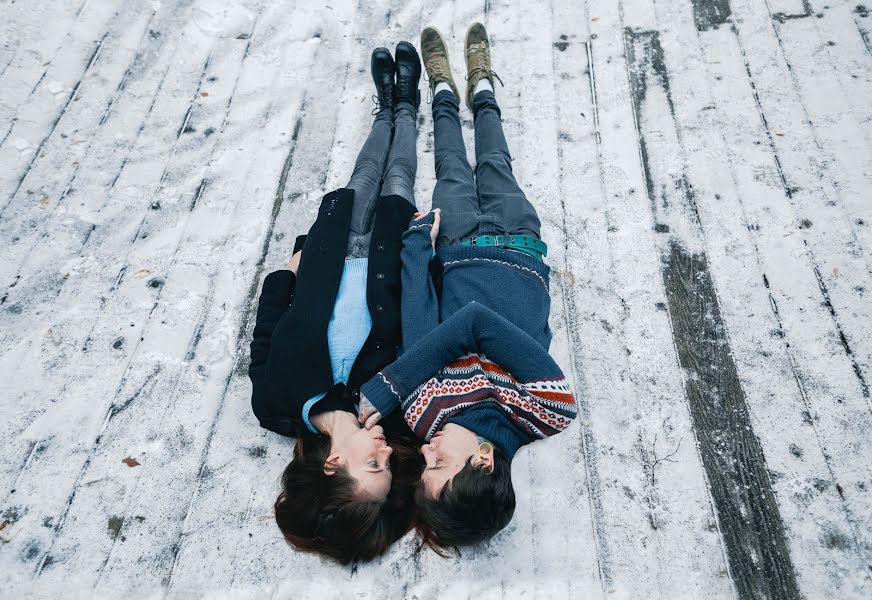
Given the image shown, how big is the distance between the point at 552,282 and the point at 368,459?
0.94m

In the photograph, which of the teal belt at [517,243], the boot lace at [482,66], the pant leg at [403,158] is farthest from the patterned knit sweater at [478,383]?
the boot lace at [482,66]

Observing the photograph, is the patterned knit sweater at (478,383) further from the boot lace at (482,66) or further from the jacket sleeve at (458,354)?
the boot lace at (482,66)

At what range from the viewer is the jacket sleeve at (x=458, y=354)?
70.6 inches

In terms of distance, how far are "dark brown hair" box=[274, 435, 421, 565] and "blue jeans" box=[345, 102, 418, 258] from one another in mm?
749

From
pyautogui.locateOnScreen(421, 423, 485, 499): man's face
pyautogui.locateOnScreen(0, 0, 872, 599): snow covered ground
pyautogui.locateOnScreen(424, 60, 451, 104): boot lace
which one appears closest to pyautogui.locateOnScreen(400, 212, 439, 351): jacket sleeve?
pyautogui.locateOnScreen(421, 423, 485, 499): man's face

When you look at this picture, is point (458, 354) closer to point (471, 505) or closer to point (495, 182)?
point (471, 505)

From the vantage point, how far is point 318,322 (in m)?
1.93

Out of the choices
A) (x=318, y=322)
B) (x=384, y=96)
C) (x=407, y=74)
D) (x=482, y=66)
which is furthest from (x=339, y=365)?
(x=482, y=66)

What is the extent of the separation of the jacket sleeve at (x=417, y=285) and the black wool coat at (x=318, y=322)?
40 millimetres

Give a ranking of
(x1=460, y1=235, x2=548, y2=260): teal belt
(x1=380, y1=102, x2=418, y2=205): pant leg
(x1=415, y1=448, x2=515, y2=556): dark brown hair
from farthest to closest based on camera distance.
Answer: (x1=380, y1=102, x2=418, y2=205): pant leg → (x1=460, y1=235, x2=548, y2=260): teal belt → (x1=415, y1=448, x2=515, y2=556): dark brown hair

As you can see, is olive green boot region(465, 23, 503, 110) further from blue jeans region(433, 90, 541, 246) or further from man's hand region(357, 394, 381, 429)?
man's hand region(357, 394, 381, 429)

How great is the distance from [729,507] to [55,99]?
3.04m

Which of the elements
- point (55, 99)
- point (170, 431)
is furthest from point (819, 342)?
point (55, 99)

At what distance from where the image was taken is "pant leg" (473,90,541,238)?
7.02 ft
